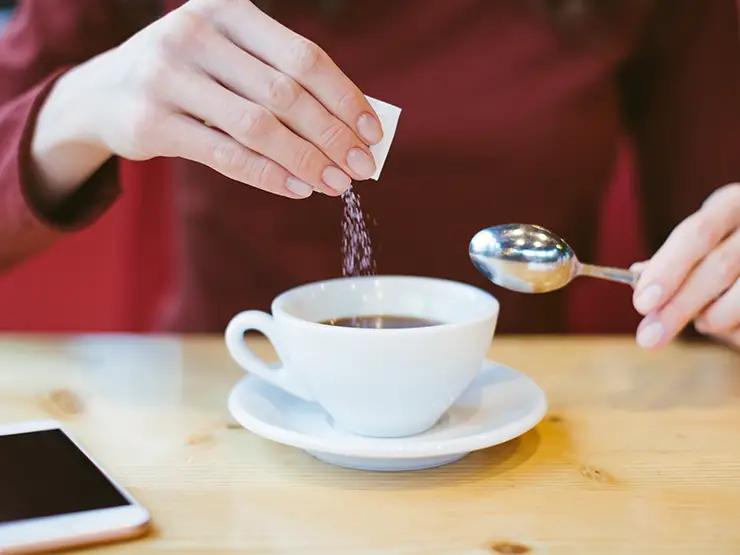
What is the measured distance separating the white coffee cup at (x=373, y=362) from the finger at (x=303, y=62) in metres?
0.17

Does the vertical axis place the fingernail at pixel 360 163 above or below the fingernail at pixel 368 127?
below

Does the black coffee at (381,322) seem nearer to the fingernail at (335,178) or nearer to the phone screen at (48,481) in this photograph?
the fingernail at (335,178)

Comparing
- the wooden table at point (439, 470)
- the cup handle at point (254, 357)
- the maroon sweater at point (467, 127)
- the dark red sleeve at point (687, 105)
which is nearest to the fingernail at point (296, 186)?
the cup handle at point (254, 357)

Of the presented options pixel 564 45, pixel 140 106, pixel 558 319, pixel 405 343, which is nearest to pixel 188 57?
pixel 140 106

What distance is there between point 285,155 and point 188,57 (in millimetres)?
116

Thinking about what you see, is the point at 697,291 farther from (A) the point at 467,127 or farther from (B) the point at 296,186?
(A) the point at 467,127

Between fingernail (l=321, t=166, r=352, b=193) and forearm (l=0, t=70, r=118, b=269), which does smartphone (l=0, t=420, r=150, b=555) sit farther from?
forearm (l=0, t=70, r=118, b=269)

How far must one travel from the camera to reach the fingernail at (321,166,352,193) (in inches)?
27.6

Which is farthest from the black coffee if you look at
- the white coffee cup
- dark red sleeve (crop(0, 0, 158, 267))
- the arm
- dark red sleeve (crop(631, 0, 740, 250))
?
dark red sleeve (crop(631, 0, 740, 250))

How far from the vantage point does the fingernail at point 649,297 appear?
0.76 metres

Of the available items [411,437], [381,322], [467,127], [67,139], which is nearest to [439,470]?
[411,437]

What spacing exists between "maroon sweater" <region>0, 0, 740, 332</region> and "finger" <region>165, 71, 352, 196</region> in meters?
0.54

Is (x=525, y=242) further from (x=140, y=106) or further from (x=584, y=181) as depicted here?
(x=584, y=181)

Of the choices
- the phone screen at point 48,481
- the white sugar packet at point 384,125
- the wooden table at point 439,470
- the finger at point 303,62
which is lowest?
the wooden table at point 439,470
